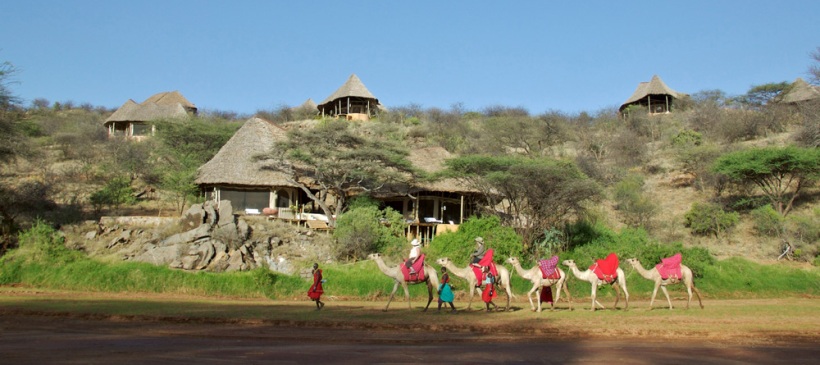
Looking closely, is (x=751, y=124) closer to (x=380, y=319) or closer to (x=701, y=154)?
(x=701, y=154)

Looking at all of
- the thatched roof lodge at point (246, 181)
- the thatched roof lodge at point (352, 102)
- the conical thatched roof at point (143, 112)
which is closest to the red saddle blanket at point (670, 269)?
the thatched roof lodge at point (246, 181)

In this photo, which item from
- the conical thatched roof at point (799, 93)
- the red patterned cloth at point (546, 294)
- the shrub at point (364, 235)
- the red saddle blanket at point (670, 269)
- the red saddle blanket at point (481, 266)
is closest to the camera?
the red saddle blanket at point (481, 266)

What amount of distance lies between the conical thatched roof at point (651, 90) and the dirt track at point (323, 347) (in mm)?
63928

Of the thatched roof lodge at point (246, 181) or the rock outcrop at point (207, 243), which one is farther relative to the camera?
the thatched roof lodge at point (246, 181)

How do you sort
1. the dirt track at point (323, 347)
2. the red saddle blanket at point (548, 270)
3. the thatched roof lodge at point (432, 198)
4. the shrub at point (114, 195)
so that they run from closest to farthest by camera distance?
the dirt track at point (323, 347) < the red saddle blanket at point (548, 270) < the thatched roof lodge at point (432, 198) < the shrub at point (114, 195)

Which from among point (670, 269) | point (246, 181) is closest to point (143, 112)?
point (246, 181)

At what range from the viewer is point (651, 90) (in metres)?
72.1

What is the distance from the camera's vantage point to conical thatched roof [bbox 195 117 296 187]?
32.3m

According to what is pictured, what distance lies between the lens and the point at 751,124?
5319cm

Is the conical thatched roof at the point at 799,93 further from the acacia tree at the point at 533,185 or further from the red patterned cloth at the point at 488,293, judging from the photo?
the red patterned cloth at the point at 488,293

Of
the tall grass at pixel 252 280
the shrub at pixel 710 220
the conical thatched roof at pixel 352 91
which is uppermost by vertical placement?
the conical thatched roof at pixel 352 91

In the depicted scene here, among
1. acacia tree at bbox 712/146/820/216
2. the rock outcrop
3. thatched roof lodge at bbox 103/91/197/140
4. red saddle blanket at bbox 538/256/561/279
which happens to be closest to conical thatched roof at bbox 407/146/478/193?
the rock outcrop

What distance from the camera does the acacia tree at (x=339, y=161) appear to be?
104ft

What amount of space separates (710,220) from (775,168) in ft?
15.5
